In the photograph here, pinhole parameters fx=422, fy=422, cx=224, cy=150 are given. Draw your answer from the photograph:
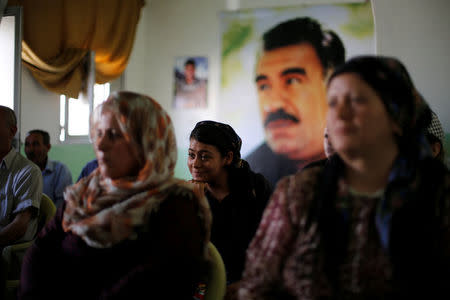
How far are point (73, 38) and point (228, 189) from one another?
3.28 metres

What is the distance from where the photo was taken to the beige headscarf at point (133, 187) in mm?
1173

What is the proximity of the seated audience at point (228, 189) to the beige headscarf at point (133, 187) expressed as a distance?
61 centimetres

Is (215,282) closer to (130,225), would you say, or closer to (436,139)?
(130,225)

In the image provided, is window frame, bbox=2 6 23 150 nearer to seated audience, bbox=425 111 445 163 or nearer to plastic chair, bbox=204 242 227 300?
plastic chair, bbox=204 242 227 300

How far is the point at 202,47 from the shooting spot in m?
5.96

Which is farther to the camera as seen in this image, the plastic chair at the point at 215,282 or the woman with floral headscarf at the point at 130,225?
the plastic chair at the point at 215,282

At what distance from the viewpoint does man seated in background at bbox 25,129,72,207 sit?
11.6ft

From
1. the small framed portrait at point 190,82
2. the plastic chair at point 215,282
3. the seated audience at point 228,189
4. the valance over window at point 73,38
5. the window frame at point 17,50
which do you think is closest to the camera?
the plastic chair at point 215,282

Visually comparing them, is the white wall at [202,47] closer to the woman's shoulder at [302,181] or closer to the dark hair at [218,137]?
the dark hair at [218,137]

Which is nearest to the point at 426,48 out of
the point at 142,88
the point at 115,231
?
the point at 115,231

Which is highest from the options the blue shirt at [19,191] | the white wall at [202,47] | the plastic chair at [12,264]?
the white wall at [202,47]

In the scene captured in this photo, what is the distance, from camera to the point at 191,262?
1.15 meters

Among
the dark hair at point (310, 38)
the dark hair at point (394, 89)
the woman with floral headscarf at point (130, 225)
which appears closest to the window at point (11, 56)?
the dark hair at point (310, 38)

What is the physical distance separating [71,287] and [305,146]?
8.96 ft
